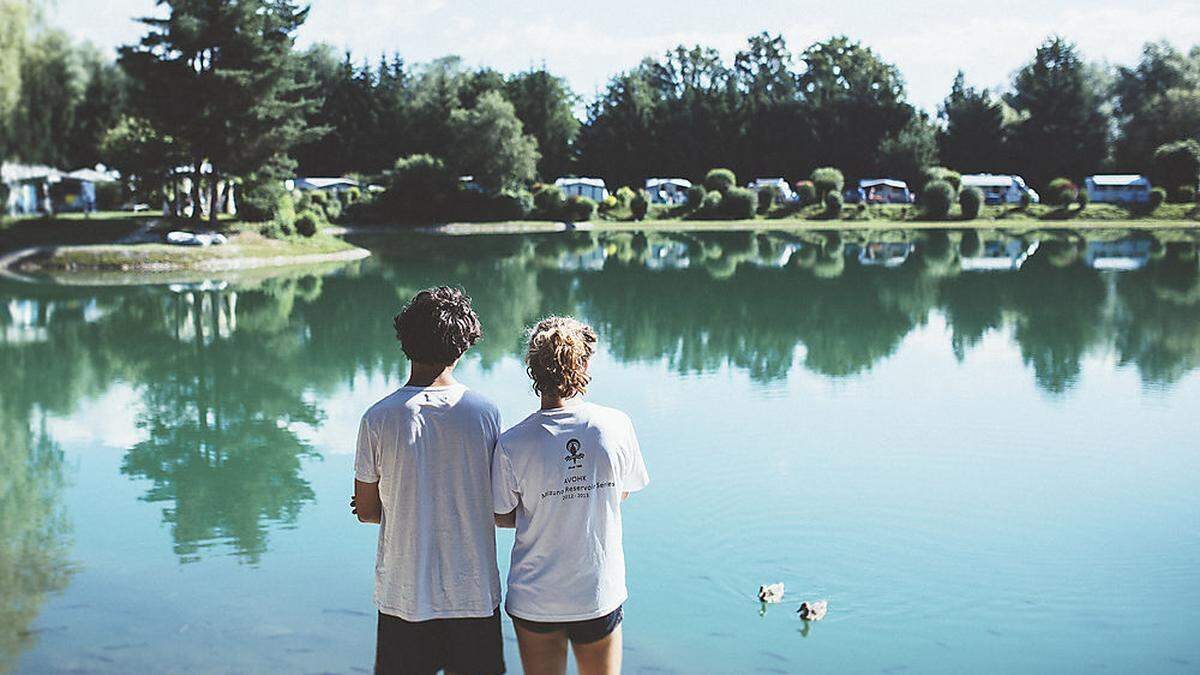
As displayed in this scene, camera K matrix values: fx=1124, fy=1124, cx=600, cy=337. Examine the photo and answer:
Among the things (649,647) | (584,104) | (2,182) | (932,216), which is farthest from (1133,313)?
(584,104)

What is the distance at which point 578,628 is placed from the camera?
352 centimetres

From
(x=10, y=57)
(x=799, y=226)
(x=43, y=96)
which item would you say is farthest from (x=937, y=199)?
(x=10, y=57)

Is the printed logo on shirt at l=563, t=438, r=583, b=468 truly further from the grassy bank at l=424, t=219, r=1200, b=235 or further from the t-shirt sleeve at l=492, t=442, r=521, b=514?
the grassy bank at l=424, t=219, r=1200, b=235

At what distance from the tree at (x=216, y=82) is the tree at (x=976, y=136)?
163ft

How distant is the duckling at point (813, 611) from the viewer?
6422 millimetres

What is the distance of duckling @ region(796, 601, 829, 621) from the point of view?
6.42 m

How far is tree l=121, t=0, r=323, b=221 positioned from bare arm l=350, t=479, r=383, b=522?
3609 centimetres

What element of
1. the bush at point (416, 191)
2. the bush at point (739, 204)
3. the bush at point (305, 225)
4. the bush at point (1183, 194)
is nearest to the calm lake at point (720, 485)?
the bush at point (305, 225)

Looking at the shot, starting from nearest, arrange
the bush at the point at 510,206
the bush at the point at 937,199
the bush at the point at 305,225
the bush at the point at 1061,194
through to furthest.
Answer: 1. the bush at the point at 305,225
2. the bush at the point at 510,206
3. the bush at the point at 937,199
4. the bush at the point at 1061,194

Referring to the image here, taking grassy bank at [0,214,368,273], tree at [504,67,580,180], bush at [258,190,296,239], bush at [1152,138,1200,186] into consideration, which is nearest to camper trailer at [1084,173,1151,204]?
bush at [1152,138,1200,186]

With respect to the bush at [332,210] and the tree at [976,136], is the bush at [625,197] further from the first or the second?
the tree at [976,136]

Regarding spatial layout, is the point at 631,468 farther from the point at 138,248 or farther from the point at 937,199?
the point at 937,199

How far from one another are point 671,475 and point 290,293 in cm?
1968

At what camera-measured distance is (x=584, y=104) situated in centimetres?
8819
